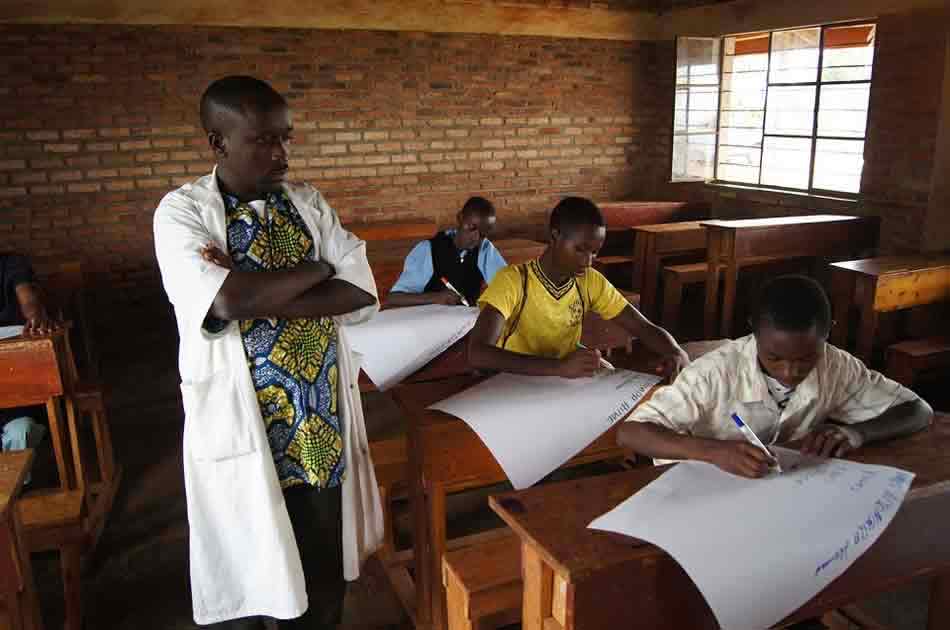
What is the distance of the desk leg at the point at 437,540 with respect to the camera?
197 centimetres

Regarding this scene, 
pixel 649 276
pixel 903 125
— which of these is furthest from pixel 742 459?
pixel 903 125

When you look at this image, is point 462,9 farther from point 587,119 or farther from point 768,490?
point 768,490

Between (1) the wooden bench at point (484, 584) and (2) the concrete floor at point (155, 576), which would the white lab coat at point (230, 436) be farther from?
(2) the concrete floor at point (155, 576)

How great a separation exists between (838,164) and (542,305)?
515 centimetres

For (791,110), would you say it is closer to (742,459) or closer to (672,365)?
(672,365)

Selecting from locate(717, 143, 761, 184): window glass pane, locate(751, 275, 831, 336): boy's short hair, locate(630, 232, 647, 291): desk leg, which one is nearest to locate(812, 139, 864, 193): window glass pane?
locate(717, 143, 761, 184): window glass pane

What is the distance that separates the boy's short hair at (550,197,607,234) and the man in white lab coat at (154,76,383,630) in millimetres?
649

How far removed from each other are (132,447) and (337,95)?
354cm

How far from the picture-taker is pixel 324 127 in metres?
6.26

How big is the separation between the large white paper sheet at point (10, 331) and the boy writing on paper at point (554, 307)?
73.7 inches

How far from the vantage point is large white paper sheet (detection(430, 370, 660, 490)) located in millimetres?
1771

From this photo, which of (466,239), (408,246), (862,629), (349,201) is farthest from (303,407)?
(349,201)

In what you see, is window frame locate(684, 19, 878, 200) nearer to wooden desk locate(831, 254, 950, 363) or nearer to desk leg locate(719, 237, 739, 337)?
desk leg locate(719, 237, 739, 337)

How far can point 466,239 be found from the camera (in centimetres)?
352
